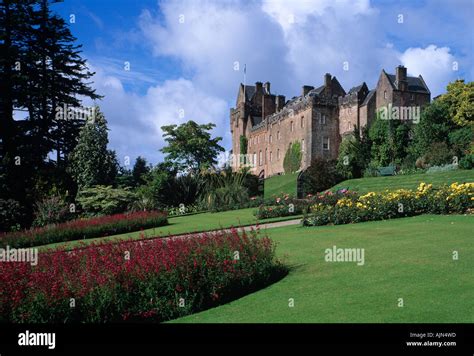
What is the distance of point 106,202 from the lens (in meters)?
26.5

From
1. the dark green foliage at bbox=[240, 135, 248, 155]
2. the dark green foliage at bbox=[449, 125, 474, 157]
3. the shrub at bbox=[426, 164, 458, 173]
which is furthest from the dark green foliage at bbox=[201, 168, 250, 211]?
the dark green foliage at bbox=[240, 135, 248, 155]

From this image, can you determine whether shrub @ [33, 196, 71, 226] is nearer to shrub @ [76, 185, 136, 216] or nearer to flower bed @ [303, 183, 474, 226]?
shrub @ [76, 185, 136, 216]

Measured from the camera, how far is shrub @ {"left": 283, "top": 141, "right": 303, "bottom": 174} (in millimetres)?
54750

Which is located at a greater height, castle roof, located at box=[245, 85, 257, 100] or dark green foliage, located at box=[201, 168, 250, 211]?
castle roof, located at box=[245, 85, 257, 100]

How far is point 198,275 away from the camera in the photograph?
8.48 metres

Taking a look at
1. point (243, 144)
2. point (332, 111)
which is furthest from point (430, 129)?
point (243, 144)

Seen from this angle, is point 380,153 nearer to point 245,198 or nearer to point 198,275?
point 245,198

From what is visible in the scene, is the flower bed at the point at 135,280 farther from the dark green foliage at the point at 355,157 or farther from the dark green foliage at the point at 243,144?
the dark green foliage at the point at 243,144

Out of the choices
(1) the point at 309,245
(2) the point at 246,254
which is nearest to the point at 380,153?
(1) the point at 309,245

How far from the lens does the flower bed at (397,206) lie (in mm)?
16047

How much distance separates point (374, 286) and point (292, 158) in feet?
159

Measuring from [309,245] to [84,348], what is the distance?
23.0ft

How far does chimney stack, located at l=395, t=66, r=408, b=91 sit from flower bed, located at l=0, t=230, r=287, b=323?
4499cm

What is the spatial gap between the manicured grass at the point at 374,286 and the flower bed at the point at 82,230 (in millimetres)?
9625
